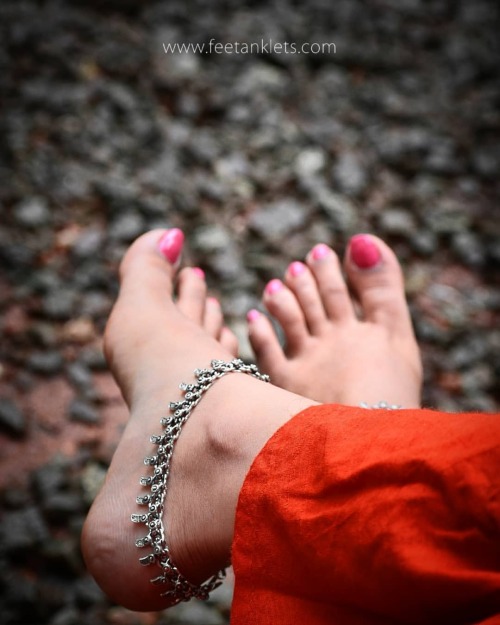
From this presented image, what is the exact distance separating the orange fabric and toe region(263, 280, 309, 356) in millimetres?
543

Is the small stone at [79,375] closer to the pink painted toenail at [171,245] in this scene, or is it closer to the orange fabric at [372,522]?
the pink painted toenail at [171,245]

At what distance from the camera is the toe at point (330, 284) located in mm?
1195

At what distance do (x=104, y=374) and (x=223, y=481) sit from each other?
613 mm

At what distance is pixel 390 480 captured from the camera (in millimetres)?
539

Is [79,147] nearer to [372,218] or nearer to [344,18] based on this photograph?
[372,218]

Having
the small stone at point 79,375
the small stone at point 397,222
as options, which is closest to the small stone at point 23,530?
the small stone at point 79,375

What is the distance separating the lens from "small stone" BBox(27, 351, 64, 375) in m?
1.23

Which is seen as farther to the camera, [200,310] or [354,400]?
[200,310]

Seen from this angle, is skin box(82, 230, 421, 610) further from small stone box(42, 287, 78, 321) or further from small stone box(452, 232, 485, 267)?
small stone box(452, 232, 485, 267)

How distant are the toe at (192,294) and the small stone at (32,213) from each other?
0.44 m

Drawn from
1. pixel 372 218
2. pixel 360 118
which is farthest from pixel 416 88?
pixel 372 218

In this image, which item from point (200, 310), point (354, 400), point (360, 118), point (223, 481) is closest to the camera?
point (223, 481)

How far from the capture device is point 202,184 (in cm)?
158

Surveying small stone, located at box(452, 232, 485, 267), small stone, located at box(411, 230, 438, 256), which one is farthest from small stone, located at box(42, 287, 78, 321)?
small stone, located at box(452, 232, 485, 267)
